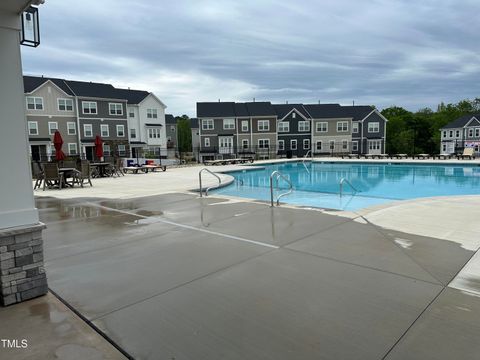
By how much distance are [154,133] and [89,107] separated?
29.2 ft

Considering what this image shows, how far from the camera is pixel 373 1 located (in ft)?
32.4

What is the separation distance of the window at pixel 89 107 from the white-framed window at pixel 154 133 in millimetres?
7559

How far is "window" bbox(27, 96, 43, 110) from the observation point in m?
34.5

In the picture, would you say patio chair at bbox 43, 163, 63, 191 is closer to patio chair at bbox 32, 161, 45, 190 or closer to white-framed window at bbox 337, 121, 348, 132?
patio chair at bbox 32, 161, 45, 190

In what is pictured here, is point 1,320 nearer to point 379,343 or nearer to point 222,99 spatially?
point 379,343

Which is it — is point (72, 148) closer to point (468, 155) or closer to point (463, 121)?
point (468, 155)

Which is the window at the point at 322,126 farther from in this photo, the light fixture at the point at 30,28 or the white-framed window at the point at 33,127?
the light fixture at the point at 30,28

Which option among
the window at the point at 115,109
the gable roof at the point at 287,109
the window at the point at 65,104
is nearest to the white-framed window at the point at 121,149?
the window at the point at 115,109

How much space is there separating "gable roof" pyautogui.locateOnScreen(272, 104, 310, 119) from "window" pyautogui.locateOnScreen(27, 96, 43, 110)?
95.1 feet

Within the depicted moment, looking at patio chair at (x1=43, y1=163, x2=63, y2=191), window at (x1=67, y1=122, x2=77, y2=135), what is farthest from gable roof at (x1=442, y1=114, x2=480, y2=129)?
patio chair at (x1=43, y1=163, x2=63, y2=191)

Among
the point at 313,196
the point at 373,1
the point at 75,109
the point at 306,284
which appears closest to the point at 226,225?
the point at 306,284

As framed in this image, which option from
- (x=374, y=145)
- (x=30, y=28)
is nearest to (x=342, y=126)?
(x=374, y=145)

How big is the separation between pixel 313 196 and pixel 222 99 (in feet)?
→ 125

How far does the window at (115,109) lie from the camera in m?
39.8
